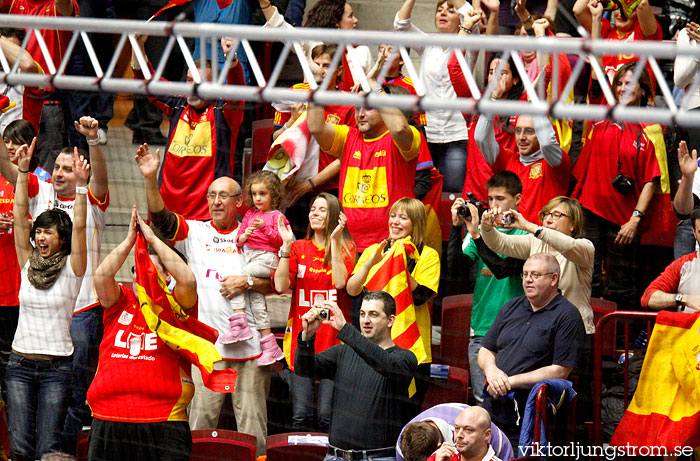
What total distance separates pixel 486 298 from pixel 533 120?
1149 millimetres

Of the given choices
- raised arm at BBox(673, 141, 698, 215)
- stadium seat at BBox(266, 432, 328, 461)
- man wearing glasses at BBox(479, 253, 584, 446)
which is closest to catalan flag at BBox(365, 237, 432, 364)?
man wearing glasses at BBox(479, 253, 584, 446)

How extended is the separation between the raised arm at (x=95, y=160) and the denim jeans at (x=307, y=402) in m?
1.53

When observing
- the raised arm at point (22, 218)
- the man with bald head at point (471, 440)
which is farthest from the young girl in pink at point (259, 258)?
the man with bald head at point (471, 440)

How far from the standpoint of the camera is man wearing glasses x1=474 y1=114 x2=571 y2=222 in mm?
6285

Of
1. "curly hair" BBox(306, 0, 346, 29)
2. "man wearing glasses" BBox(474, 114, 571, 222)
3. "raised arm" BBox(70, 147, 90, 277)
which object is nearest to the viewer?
"raised arm" BBox(70, 147, 90, 277)

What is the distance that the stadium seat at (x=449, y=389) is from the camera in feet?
19.3

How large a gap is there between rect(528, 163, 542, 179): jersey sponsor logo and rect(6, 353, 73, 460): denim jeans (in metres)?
2.97

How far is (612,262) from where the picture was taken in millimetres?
6484

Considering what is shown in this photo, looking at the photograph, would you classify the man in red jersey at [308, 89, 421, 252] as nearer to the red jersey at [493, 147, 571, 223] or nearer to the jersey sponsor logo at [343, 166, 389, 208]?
the jersey sponsor logo at [343, 166, 389, 208]

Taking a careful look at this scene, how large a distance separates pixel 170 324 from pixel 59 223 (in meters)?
1.05

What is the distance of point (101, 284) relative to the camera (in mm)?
5223

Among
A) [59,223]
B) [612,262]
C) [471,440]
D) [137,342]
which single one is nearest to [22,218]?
[59,223]

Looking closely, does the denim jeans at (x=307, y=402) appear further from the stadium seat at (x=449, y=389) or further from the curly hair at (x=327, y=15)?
the curly hair at (x=327, y=15)

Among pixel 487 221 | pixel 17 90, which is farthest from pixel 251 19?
pixel 487 221
